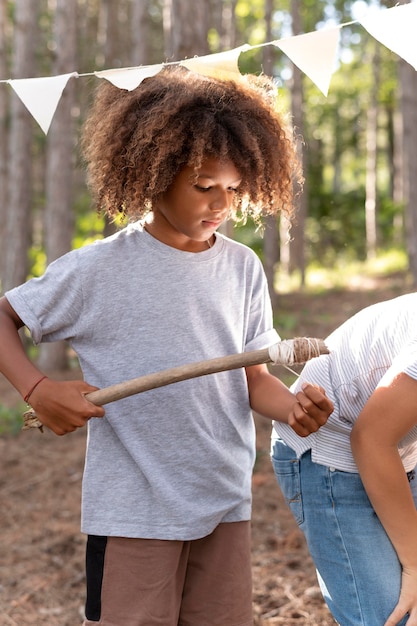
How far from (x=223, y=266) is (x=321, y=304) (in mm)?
9892

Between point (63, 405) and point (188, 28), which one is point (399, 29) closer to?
point (63, 405)

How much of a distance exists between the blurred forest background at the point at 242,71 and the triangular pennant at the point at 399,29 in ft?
0.30

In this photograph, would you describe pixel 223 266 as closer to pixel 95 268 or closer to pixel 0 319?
pixel 95 268

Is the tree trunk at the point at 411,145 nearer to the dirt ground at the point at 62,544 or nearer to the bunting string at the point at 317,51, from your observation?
the dirt ground at the point at 62,544

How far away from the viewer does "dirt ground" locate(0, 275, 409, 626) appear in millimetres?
3633

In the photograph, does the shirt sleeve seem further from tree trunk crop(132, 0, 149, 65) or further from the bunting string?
tree trunk crop(132, 0, 149, 65)

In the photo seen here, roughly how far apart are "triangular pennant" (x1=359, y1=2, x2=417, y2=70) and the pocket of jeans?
105 centimetres

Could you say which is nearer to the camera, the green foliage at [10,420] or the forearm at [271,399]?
the forearm at [271,399]

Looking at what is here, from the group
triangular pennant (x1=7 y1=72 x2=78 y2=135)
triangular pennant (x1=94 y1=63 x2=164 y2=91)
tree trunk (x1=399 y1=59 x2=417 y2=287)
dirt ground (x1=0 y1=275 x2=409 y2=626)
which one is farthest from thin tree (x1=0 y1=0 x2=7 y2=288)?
triangular pennant (x1=94 y1=63 x2=164 y2=91)

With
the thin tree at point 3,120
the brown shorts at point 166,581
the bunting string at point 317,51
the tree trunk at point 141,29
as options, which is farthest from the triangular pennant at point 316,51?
the tree trunk at point 141,29

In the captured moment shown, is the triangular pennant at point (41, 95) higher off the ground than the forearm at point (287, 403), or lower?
higher

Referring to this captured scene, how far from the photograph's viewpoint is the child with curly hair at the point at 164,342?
82.2 inches

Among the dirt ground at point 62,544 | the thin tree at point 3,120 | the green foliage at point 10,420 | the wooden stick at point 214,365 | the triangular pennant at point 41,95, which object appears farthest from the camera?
the thin tree at point 3,120

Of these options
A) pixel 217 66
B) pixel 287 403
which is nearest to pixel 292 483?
pixel 287 403
